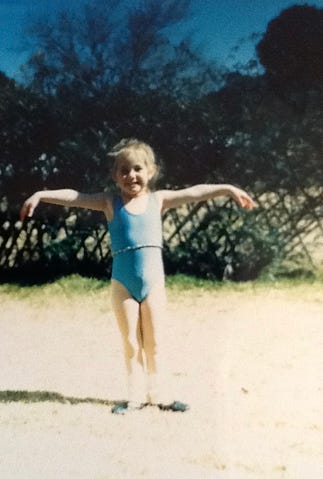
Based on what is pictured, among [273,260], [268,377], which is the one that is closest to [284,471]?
[268,377]

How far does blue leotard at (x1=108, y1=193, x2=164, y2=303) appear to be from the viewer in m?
2.87

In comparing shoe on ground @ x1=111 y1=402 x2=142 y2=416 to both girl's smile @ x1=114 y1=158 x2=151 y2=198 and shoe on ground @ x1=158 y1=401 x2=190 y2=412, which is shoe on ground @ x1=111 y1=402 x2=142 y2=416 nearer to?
shoe on ground @ x1=158 y1=401 x2=190 y2=412

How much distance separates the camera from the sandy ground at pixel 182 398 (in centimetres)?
242

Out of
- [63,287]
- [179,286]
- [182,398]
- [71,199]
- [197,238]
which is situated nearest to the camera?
[71,199]

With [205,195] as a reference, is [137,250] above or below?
below

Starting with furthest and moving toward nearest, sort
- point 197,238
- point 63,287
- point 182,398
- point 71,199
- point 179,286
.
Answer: point 197,238 → point 63,287 → point 179,286 → point 182,398 → point 71,199

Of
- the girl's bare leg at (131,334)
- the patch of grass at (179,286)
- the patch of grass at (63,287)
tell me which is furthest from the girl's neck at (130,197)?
the patch of grass at (63,287)

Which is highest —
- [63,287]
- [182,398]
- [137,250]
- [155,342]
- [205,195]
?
[205,195]

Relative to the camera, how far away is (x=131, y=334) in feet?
9.60

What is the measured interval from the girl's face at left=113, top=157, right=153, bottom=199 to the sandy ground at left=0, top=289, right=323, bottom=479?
1.08 metres

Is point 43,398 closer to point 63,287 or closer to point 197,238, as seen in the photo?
point 63,287

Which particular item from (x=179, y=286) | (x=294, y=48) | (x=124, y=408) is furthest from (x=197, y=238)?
(x=124, y=408)

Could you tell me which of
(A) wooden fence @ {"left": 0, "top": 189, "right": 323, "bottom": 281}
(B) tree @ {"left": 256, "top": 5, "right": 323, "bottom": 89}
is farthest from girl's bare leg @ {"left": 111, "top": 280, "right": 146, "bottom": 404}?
(A) wooden fence @ {"left": 0, "top": 189, "right": 323, "bottom": 281}

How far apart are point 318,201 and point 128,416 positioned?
3788 millimetres
